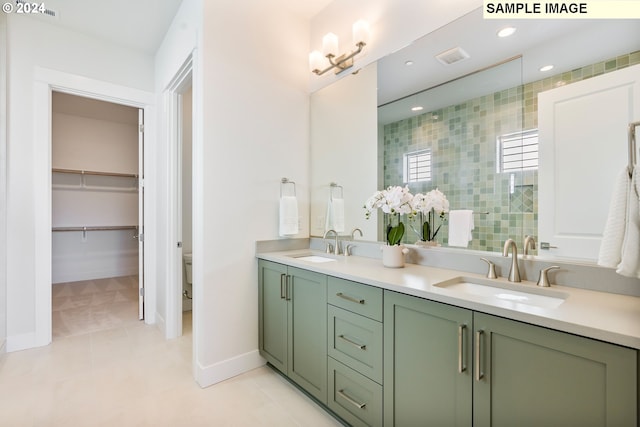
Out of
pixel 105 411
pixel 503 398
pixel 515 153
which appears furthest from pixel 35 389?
pixel 515 153

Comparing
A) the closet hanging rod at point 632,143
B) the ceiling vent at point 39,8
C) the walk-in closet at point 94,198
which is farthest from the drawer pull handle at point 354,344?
the walk-in closet at point 94,198

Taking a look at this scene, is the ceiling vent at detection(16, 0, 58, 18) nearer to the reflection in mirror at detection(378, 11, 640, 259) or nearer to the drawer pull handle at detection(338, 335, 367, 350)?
the reflection in mirror at detection(378, 11, 640, 259)

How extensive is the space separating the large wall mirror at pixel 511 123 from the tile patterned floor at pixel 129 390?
51.4 inches

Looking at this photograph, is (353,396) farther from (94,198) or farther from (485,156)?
(94,198)

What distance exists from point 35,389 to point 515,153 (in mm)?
3211

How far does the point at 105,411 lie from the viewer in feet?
5.78

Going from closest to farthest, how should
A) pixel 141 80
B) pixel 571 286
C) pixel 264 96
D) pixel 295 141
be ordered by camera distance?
pixel 571 286 → pixel 264 96 → pixel 295 141 → pixel 141 80

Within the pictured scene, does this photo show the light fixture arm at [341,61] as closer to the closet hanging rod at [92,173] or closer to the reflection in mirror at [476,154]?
the reflection in mirror at [476,154]

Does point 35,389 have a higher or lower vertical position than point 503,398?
lower

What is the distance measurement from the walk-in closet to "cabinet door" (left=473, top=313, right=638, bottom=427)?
14.9 ft

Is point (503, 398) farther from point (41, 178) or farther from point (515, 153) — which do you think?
point (41, 178)

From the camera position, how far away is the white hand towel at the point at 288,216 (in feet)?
7.77

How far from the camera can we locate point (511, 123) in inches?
60.2

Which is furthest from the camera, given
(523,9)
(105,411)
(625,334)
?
(105,411)
